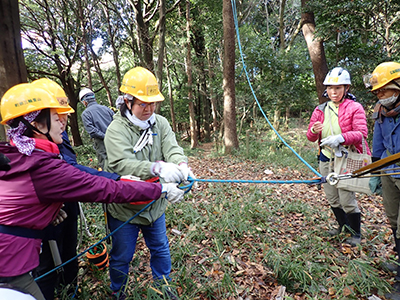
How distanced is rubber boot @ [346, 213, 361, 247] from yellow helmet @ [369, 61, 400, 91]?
66.6 inches

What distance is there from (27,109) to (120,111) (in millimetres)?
744

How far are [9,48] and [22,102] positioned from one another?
68.9 inches

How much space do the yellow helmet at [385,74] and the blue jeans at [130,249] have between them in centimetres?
267

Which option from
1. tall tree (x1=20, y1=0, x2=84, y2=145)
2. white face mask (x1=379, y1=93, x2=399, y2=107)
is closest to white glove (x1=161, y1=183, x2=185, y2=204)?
white face mask (x1=379, y1=93, x2=399, y2=107)

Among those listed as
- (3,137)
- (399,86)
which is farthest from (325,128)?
(3,137)

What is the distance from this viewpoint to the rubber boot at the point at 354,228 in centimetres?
300

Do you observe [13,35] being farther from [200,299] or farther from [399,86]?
[399,86]

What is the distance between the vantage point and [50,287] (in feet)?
6.46

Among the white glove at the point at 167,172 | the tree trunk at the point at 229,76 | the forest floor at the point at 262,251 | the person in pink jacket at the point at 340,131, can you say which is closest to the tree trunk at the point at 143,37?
the tree trunk at the point at 229,76

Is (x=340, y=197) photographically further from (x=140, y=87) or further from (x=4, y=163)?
(x=4, y=163)

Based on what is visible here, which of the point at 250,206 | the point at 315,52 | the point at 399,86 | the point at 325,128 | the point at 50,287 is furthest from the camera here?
the point at 315,52

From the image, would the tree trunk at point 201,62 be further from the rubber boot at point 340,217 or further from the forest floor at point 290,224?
the rubber boot at point 340,217

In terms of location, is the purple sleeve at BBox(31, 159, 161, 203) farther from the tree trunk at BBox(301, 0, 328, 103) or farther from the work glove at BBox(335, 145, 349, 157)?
the tree trunk at BBox(301, 0, 328, 103)

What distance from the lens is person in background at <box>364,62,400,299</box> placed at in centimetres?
229
